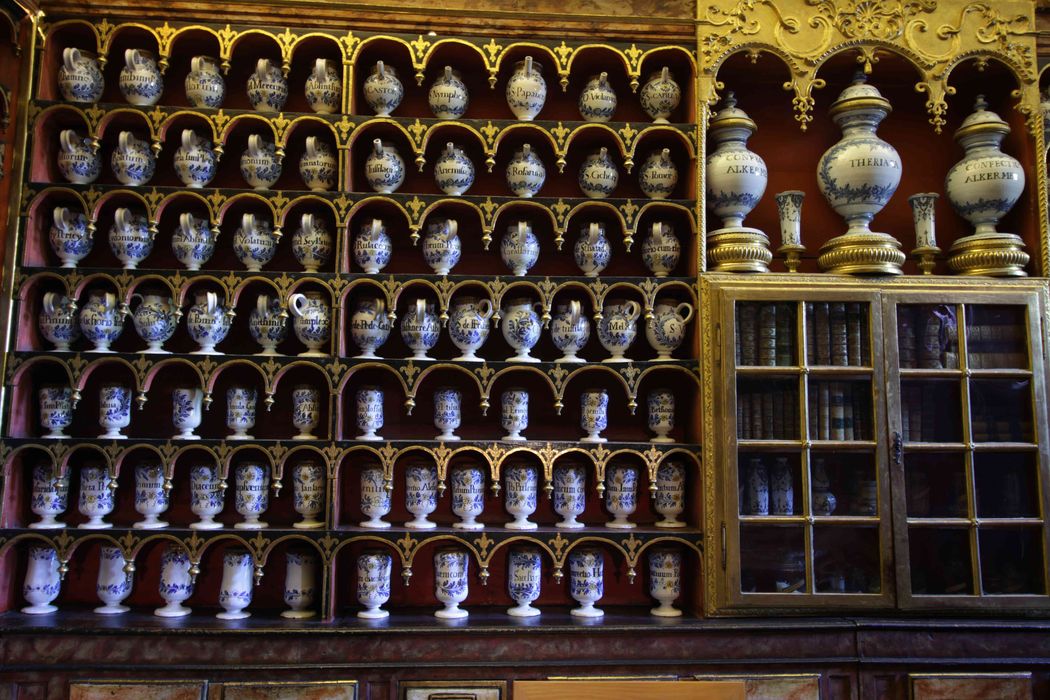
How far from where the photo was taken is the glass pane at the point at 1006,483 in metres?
2.30

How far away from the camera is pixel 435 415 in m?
2.40

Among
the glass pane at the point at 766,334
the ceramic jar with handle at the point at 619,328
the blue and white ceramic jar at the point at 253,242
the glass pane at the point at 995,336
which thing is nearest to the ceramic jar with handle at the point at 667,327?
the ceramic jar with handle at the point at 619,328

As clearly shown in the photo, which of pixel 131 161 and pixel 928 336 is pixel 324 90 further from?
pixel 928 336

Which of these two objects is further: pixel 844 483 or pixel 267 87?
pixel 267 87

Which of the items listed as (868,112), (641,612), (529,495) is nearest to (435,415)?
(529,495)

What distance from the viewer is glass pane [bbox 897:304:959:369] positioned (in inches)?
92.3

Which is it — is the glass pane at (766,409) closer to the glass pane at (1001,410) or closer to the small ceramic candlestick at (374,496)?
the glass pane at (1001,410)

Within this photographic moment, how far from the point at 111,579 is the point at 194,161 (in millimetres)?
1250

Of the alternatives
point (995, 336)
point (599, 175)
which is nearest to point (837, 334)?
point (995, 336)

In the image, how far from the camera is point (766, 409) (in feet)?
7.62

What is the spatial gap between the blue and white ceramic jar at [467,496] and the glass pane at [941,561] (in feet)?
4.09

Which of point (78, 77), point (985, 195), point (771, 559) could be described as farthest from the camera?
point (985, 195)

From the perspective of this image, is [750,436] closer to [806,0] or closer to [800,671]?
[800,671]

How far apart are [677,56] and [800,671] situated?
187cm
